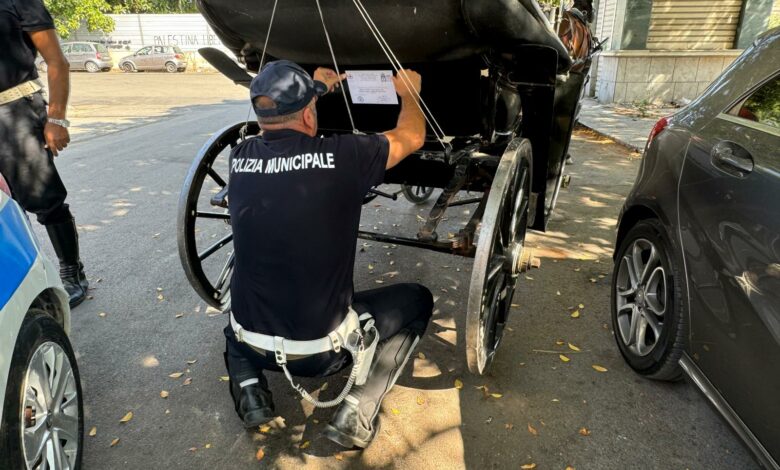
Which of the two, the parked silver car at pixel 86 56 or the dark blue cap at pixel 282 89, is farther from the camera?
the parked silver car at pixel 86 56

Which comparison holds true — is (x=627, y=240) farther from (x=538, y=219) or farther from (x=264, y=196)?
(x=264, y=196)

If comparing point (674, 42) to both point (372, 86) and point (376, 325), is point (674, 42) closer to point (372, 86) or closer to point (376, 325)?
point (372, 86)

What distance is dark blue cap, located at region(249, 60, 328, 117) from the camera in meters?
2.20

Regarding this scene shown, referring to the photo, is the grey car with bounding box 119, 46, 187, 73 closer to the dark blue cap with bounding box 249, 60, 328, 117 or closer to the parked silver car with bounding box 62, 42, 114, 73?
the parked silver car with bounding box 62, 42, 114, 73

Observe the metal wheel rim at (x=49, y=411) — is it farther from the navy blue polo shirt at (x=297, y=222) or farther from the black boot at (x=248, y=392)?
the navy blue polo shirt at (x=297, y=222)

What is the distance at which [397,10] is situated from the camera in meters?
2.42

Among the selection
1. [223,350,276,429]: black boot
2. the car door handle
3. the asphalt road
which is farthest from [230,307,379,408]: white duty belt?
the car door handle

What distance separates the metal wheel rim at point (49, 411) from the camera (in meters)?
1.90

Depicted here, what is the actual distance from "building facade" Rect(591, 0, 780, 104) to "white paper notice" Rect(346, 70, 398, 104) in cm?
1029

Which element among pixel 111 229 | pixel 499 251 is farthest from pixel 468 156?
pixel 111 229

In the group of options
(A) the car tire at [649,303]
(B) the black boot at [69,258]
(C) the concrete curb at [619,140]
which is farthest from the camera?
(C) the concrete curb at [619,140]

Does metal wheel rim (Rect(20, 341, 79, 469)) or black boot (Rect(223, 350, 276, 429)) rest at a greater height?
metal wheel rim (Rect(20, 341, 79, 469))

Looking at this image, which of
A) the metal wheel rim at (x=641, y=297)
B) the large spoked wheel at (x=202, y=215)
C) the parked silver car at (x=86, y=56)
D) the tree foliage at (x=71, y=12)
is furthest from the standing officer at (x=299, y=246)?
the parked silver car at (x=86, y=56)

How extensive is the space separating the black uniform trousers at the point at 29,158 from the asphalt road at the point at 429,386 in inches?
31.2
